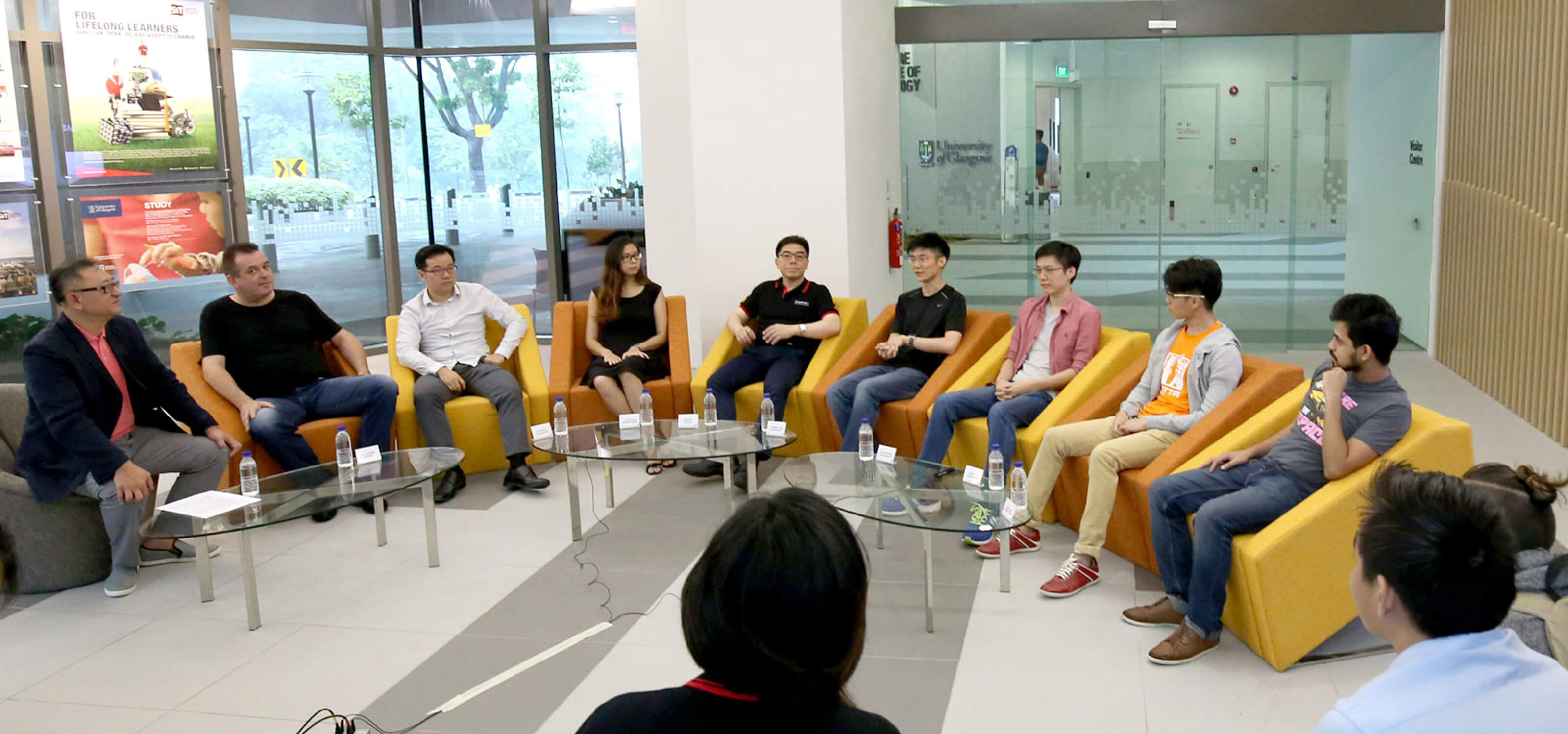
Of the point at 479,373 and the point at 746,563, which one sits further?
the point at 479,373

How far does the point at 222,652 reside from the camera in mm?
4328

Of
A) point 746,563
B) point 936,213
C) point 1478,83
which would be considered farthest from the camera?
point 936,213

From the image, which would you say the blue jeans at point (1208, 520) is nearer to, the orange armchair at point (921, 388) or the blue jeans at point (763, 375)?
the orange armchair at point (921, 388)

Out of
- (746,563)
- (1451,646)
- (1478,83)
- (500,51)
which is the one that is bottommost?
(1451,646)

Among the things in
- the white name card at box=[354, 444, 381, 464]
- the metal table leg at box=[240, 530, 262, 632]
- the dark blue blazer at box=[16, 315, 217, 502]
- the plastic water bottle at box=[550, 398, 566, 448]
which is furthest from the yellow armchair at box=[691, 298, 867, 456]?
the dark blue blazer at box=[16, 315, 217, 502]

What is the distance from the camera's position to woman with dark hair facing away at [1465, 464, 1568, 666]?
244 centimetres

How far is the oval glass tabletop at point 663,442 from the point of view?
17.1 feet

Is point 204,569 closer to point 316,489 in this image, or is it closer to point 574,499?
point 316,489

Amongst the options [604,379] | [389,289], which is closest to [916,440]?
[604,379]

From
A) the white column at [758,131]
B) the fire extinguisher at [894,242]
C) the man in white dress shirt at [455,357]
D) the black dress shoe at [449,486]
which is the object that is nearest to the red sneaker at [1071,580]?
the man in white dress shirt at [455,357]

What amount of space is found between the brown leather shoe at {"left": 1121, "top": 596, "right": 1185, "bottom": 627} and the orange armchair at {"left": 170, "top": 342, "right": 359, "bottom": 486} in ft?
12.0

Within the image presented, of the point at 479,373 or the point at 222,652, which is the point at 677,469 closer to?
the point at 479,373

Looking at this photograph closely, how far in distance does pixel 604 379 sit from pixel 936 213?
375 centimetres

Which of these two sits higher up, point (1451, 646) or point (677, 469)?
point (1451, 646)
